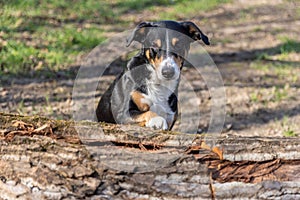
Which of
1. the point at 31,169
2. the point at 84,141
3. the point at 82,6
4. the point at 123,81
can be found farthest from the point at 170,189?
the point at 82,6

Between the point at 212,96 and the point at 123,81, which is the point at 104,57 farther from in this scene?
the point at 123,81

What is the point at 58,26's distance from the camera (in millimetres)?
9602

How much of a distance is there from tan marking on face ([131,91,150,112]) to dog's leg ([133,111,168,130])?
0.30 feet

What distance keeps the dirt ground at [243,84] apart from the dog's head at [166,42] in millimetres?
2096

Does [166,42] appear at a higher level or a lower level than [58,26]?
higher

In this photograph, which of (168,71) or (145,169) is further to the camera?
(168,71)

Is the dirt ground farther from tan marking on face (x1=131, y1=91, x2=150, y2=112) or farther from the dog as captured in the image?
tan marking on face (x1=131, y1=91, x2=150, y2=112)

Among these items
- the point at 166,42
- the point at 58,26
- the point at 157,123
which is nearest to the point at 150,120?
the point at 157,123

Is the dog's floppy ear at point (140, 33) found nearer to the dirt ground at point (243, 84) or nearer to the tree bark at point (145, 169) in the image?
the tree bark at point (145, 169)

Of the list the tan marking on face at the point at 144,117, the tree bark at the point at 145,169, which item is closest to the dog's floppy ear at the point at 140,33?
the tan marking on face at the point at 144,117

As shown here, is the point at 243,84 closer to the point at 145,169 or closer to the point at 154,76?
the point at 154,76

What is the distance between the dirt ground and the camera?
6.66m

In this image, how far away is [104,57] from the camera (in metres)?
8.71

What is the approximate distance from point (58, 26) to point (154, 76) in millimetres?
5474
